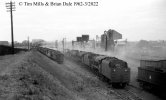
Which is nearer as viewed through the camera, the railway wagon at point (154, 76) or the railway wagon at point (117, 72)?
the railway wagon at point (154, 76)

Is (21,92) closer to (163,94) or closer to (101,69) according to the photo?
(163,94)

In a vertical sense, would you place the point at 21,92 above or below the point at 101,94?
above

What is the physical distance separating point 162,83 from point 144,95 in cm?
266

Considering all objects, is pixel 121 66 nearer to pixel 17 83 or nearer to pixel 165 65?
pixel 165 65

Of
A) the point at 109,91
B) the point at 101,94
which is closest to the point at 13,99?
the point at 101,94

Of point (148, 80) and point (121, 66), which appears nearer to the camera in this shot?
point (148, 80)

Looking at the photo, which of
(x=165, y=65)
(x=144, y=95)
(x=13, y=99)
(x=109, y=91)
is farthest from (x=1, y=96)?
(x=165, y=65)

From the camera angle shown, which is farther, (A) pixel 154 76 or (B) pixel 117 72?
(B) pixel 117 72

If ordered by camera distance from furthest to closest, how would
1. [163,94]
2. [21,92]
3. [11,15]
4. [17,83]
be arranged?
1. [11,15]
2. [163,94]
3. [17,83]
4. [21,92]

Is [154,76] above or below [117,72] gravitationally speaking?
above

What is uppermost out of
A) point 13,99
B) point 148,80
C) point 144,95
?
point 13,99

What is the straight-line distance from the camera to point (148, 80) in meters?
20.3

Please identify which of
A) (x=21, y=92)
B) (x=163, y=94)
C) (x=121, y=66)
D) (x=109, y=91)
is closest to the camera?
(x=21, y=92)

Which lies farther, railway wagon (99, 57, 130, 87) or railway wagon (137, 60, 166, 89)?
railway wagon (99, 57, 130, 87)
